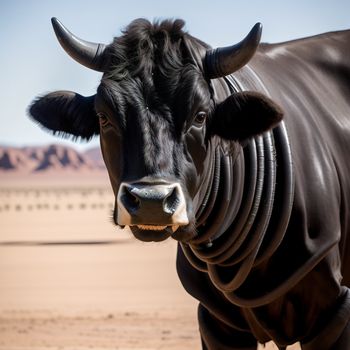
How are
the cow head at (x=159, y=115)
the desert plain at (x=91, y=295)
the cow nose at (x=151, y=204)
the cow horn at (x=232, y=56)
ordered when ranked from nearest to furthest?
the cow nose at (x=151, y=204) → the cow head at (x=159, y=115) → the cow horn at (x=232, y=56) → the desert plain at (x=91, y=295)

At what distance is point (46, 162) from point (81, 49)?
399 feet

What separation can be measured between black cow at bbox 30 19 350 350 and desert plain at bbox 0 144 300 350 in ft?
1.89

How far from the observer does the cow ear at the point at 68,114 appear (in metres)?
4.71

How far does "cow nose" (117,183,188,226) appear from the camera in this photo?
3964 millimetres

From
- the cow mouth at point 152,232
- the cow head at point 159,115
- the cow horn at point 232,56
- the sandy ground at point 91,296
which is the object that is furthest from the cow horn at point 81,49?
the sandy ground at point 91,296

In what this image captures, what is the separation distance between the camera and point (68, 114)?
4758 millimetres

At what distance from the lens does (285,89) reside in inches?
207

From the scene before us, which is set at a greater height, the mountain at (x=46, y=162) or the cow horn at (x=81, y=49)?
the cow horn at (x=81, y=49)

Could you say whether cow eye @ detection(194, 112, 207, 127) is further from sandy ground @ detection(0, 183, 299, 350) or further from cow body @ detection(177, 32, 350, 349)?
sandy ground @ detection(0, 183, 299, 350)

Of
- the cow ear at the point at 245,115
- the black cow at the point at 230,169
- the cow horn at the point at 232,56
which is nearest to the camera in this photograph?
the black cow at the point at 230,169

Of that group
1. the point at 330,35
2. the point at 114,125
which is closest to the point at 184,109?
the point at 114,125

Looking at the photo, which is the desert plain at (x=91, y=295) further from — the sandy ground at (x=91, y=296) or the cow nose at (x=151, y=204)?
the cow nose at (x=151, y=204)

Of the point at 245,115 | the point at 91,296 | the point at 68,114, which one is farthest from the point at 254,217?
the point at 91,296

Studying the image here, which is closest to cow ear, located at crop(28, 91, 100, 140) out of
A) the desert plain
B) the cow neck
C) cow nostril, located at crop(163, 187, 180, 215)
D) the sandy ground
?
the desert plain
